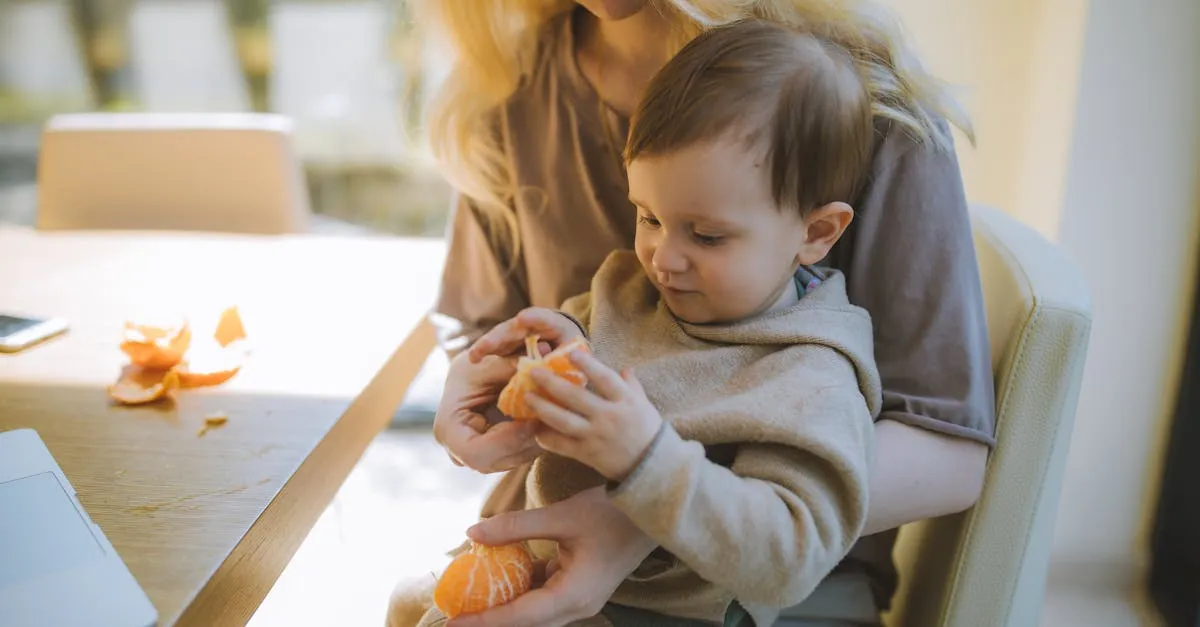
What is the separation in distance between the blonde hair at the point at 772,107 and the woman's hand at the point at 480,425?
10.3 inches

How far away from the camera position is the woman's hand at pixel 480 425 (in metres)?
0.84

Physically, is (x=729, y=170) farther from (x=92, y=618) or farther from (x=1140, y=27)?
(x=1140, y=27)

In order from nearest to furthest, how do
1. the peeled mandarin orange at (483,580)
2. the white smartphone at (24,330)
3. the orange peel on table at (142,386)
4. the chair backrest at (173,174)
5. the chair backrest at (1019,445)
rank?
1. the peeled mandarin orange at (483,580)
2. the chair backrest at (1019,445)
3. the orange peel on table at (142,386)
4. the white smartphone at (24,330)
5. the chair backrest at (173,174)

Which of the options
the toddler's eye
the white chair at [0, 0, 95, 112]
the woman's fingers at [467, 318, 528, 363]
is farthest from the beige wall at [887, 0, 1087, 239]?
the white chair at [0, 0, 95, 112]

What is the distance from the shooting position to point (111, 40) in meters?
2.61

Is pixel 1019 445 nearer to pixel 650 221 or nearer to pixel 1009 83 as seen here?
pixel 650 221

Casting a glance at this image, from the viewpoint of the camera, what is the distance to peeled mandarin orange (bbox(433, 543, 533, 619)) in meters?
0.77

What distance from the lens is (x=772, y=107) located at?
30.8 inches

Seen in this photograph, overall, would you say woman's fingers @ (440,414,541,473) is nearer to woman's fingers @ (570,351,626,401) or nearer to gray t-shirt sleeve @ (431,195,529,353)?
woman's fingers @ (570,351,626,401)

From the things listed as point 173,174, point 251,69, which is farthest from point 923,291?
point 251,69

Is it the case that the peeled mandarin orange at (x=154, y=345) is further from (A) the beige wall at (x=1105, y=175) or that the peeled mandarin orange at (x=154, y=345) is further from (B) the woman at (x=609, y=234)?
(A) the beige wall at (x=1105, y=175)

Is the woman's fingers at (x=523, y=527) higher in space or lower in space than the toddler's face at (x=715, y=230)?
lower

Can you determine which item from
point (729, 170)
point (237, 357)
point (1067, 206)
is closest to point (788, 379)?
point (729, 170)

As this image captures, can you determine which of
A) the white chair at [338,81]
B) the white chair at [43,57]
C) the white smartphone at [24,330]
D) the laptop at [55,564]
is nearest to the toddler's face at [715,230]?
the laptop at [55,564]
